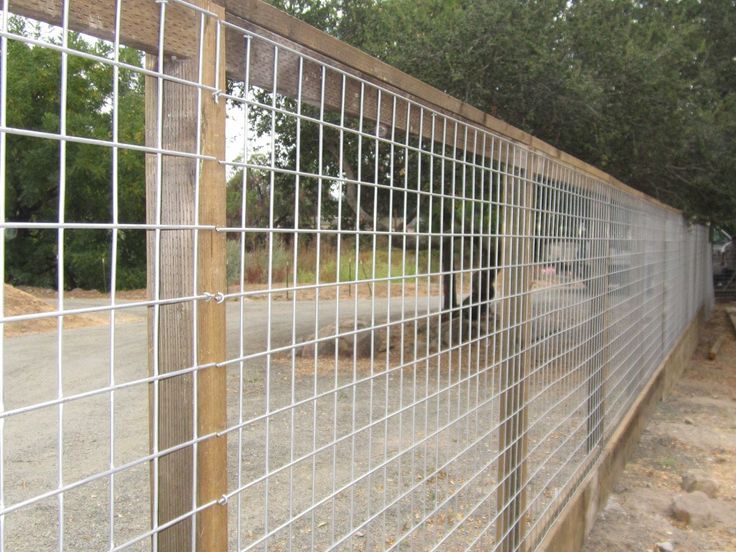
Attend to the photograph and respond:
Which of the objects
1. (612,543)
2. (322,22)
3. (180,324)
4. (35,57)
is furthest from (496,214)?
(322,22)

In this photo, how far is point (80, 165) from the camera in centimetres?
497

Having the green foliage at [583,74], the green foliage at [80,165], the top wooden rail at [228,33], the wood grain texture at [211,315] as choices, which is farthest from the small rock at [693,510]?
the green foliage at [583,74]

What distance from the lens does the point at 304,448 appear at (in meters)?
6.90

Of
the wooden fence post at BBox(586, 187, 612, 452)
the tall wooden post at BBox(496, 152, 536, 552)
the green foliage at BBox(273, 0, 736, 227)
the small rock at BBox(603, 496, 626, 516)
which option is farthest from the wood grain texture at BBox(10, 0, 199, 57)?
the green foliage at BBox(273, 0, 736, 227)

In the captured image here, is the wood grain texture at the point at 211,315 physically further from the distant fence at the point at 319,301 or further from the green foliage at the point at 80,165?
the green foliage at the point at 80,165

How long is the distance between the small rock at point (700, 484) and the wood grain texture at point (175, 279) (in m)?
5.35

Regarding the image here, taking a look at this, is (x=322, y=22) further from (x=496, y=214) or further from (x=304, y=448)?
(x=496, y=214)

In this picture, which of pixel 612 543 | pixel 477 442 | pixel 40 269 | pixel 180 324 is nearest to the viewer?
pixel 180 324

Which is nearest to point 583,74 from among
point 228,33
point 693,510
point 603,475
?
point 603,475

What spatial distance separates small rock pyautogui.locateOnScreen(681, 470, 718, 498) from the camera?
18.9 ft

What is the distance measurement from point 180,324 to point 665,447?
6708 millimetres

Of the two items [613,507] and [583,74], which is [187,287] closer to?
[613,507]

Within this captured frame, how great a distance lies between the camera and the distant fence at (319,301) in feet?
4.83

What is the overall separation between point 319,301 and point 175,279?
47.3 inches
